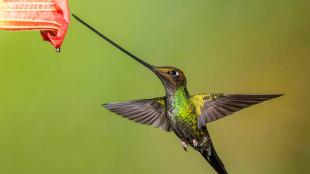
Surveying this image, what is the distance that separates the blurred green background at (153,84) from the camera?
11.6 feet

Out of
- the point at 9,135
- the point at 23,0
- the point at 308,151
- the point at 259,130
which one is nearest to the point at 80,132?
the point at 9,135

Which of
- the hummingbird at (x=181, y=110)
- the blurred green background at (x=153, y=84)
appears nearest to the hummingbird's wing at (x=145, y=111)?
the hummingbird at (x=181, y=110)

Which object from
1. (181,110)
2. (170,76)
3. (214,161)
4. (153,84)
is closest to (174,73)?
(170,76)

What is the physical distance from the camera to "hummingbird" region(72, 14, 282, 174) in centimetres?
201

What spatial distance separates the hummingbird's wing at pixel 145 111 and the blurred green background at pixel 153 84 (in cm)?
141

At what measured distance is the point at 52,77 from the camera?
3609 mm

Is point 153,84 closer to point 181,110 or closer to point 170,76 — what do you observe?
point 181,110

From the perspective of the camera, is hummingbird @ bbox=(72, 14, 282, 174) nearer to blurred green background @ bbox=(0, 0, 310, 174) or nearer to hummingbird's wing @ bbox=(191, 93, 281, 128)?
hummingbird's wing @ bbox=(191, 93, 281, 128)

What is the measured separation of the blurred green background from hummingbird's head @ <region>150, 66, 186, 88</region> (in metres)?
1.51

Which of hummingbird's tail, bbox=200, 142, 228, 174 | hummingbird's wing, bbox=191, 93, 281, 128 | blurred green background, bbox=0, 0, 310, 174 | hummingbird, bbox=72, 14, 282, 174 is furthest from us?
blurred green background, bbox=0, 0, 310, 174

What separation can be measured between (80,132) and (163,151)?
22.5 inches

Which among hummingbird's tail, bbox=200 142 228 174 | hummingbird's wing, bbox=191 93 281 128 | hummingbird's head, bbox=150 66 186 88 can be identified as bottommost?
hummingbird's tail, bbox=200 142 228 174

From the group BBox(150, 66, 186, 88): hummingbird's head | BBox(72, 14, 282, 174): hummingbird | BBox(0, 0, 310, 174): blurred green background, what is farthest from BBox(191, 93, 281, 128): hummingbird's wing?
BBox(0, 0, 310, 174): blurred green background

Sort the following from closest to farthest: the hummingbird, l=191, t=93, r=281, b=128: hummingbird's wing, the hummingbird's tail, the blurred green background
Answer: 1. l=191, t=93, r=281, b=128: hummingbird's wing
2. the hummingbird
3. the hummingbird's tail
4. the blurred green background
